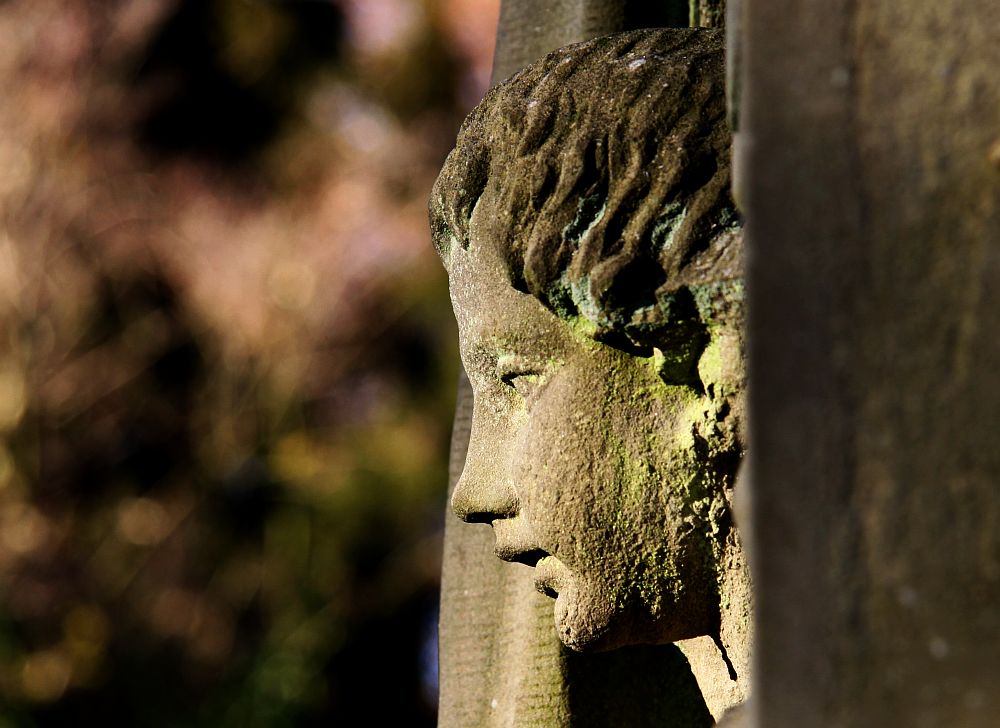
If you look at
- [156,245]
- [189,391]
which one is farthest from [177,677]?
[156,245]

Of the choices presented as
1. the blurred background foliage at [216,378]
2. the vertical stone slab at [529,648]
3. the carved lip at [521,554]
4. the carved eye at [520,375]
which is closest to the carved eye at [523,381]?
the carved eye at [520,375]

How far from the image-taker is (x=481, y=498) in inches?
52.1

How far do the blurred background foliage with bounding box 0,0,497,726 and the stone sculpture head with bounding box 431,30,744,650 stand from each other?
429cm

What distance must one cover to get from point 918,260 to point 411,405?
225 inches

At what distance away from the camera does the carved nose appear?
4.30 feet

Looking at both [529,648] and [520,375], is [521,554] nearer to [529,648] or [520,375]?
[520,375]

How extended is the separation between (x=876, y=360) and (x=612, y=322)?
381 mm

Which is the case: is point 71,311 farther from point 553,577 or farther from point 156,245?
point 553,577

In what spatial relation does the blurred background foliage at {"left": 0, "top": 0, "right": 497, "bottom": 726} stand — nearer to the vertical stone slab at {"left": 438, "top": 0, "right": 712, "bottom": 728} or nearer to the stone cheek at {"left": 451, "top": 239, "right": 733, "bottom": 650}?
the vertical stone slab at {"left": 438, "top": 0, "right": 712, "bottom": 728}

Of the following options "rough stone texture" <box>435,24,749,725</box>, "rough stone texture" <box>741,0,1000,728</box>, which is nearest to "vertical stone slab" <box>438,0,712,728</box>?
"rough stone texture" <box>435,24,749,725</box>

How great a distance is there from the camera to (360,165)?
661 cm

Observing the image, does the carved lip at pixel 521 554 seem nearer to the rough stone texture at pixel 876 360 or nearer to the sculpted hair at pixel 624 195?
the sculpted hair at pixel 624 195

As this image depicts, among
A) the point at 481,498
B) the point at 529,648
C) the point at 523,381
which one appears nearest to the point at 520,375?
the point at 523,381

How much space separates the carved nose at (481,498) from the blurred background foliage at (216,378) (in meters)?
4.21
